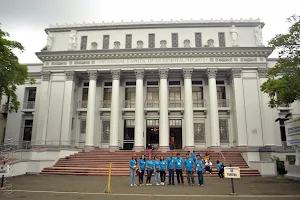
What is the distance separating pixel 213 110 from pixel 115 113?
9559 mm

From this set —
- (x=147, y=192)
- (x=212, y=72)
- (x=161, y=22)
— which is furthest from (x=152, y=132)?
(x=147, y=192)

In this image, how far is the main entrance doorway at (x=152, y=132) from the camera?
26.1m

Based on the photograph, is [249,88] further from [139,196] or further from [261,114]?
[139,196]

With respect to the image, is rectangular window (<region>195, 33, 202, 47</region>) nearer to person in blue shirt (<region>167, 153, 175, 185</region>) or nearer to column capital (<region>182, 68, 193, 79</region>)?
column capital (<region>182, 68, 193, 79</region>)

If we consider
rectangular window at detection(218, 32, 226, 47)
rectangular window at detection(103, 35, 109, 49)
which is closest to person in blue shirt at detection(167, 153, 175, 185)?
rectangular window at detection(218, 32, 226, 47)

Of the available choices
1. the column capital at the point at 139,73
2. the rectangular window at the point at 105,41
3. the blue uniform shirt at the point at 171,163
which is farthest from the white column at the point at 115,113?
the blue uniform shirt at the point at 171,163

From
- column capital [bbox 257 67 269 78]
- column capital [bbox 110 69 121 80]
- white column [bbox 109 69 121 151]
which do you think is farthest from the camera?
column capital [bbox 110 69 121 80]

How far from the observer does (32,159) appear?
19.6m

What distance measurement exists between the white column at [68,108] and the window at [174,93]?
1045cm

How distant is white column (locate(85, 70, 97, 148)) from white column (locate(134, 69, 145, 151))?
4.31 metres

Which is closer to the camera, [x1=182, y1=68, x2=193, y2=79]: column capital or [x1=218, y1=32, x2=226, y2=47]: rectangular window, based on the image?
[x1=182, y1=68, x2=193, y2=79]: column capital

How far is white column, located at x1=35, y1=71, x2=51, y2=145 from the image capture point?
23.9m

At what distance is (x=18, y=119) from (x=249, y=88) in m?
25.3

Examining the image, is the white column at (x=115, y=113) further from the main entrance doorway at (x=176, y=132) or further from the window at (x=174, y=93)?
the main entrance doorway at (x=176, y=132)
